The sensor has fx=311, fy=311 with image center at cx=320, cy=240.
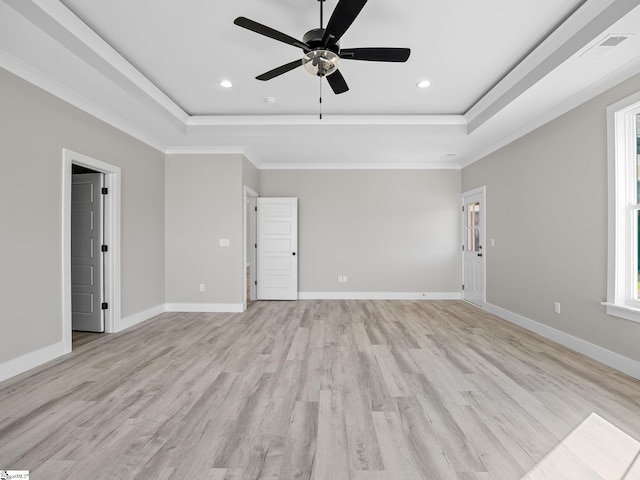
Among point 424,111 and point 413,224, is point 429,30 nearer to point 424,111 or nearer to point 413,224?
point 424,111

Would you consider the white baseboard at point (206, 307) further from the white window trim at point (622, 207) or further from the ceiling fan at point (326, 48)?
the white window trim at point (622, 207)

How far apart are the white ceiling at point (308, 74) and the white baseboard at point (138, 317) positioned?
8.47 ft

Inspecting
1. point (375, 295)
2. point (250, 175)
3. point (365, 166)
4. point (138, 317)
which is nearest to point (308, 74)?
point (250, 175)

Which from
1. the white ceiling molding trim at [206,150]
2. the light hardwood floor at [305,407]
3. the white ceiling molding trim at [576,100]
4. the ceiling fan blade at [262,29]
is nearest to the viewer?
the light hardwood floor at [305,407]

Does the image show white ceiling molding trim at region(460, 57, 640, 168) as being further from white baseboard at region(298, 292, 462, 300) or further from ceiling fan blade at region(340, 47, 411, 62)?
white baseboard at region(298, 292, 462, 300)

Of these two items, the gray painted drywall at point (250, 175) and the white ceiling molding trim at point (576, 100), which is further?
the gray painted drywall at point (250, 175)

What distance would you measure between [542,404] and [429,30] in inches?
122

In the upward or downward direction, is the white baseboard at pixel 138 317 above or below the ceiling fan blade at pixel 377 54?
below

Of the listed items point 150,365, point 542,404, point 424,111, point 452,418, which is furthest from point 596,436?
point 424,111

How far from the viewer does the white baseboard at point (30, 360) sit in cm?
263

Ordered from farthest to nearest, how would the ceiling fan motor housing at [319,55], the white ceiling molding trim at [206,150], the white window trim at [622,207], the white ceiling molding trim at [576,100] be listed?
the white ceiling molding trim at [206,150], the white window trim at [622,207], the white ceiling molding trim at [576,100], the ceiling fan motor housing at [319,55]

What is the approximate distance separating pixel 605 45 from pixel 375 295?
190 inches

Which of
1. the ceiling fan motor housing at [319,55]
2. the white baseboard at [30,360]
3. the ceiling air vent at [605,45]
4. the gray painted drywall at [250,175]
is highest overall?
the ceiling air vent at [605,45]

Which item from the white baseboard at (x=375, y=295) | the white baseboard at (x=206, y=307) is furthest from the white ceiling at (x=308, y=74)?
the white baseboard at (x=375, y=295)
